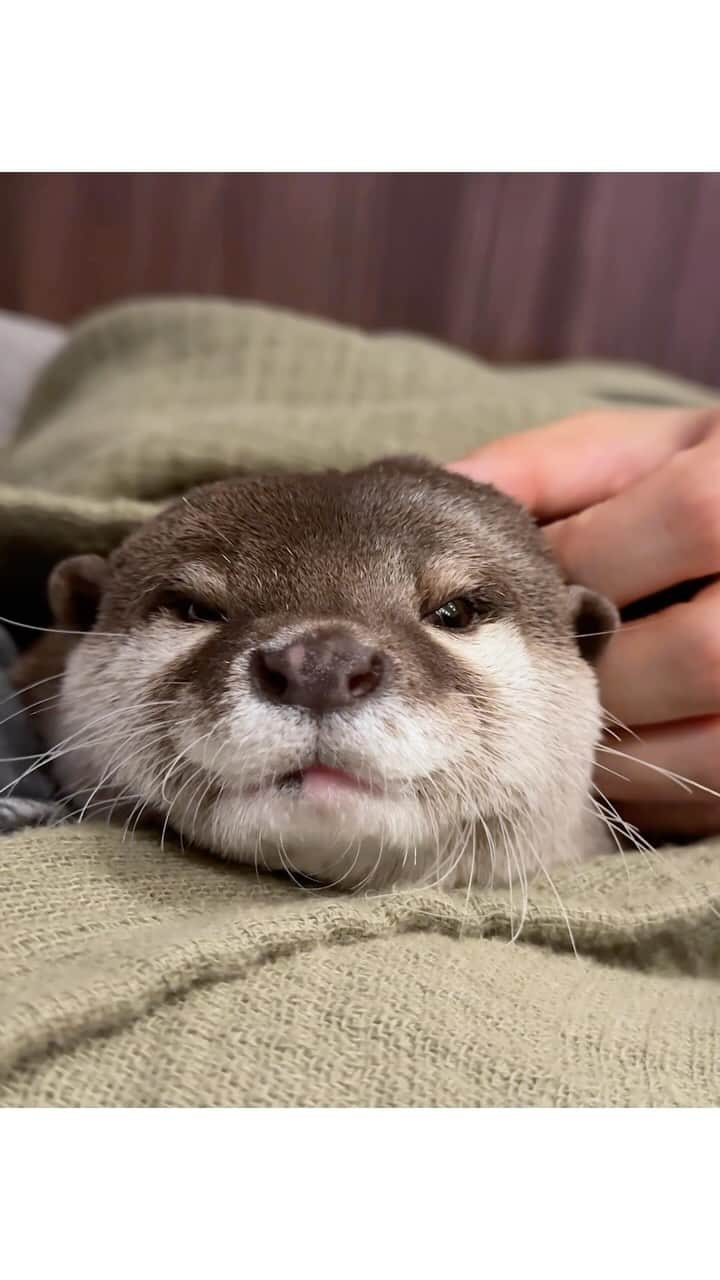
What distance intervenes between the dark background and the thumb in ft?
4.12

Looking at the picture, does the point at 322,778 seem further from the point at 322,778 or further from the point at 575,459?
the point at 575,459

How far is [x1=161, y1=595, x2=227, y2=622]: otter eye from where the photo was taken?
34.8 inches

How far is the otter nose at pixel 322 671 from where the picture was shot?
71 centimetres

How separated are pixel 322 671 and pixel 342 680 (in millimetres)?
16

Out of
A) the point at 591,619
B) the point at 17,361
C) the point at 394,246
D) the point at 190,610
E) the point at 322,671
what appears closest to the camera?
the point at 322,671

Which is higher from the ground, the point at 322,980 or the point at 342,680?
the point at 342,680

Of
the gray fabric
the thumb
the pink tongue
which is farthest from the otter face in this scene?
the gray fabric

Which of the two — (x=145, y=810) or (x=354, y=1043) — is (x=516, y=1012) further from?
(x=145, y=810)

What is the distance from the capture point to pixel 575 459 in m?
1.22

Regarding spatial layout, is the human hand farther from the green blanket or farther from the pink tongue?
the pink tongue

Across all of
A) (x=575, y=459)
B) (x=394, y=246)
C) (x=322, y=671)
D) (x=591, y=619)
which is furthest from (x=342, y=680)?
(x=394, y=246)

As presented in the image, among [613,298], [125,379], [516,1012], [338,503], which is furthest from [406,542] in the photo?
[613,298]

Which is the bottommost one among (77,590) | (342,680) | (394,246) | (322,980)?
(322,980)

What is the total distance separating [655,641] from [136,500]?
70 cm
